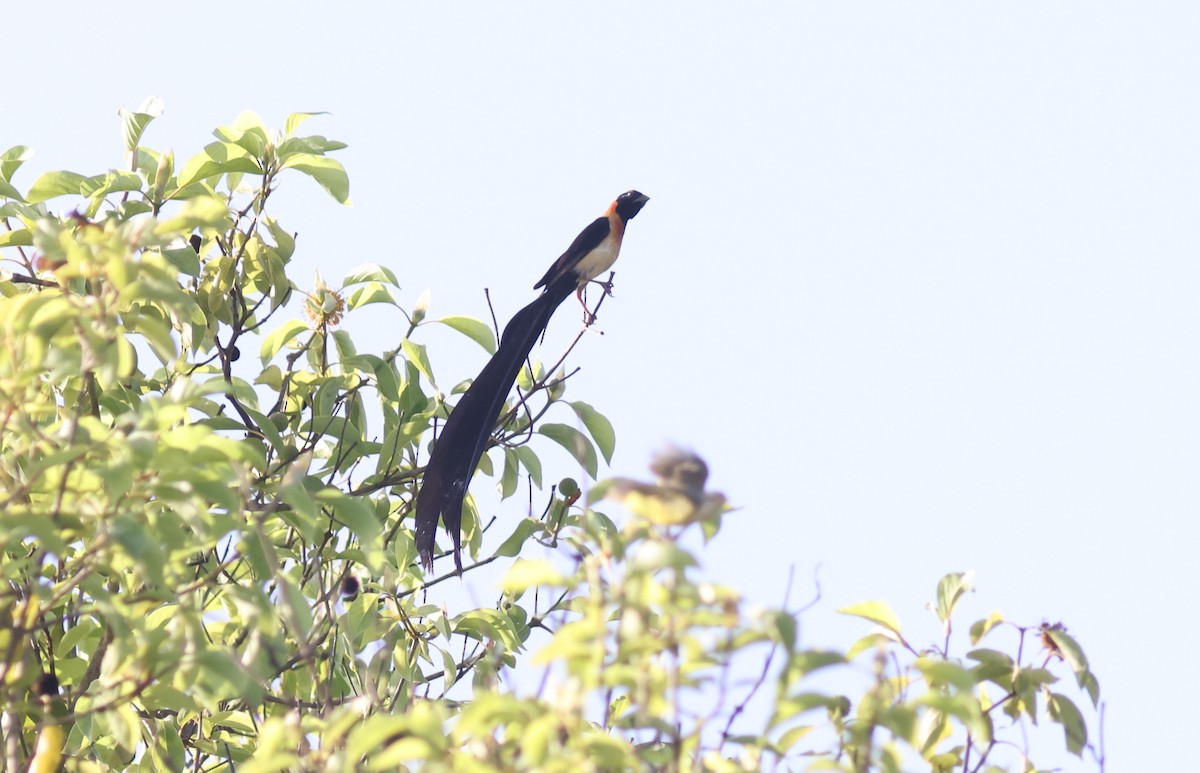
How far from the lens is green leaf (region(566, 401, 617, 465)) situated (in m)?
3.94

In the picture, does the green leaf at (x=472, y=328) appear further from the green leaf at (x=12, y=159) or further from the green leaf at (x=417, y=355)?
the green leaf at (x=12, y=159)

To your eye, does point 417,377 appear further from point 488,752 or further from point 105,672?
point 488,752

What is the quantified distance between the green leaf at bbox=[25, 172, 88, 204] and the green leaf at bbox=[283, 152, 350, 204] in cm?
55

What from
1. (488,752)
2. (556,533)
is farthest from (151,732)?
(488,752)

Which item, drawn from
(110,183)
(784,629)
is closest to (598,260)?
(110,183)

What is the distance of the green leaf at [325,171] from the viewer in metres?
3.69

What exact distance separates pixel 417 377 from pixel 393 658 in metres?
0.86

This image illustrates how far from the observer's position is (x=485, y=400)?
3695 mm

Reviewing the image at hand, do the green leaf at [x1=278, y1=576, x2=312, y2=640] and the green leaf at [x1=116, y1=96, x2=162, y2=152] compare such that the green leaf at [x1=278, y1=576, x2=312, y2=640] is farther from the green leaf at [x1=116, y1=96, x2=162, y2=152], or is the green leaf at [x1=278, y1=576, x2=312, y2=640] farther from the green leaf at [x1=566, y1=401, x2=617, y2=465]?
the green leaf at [x1=116, y1=96, x2=162, y2=152]

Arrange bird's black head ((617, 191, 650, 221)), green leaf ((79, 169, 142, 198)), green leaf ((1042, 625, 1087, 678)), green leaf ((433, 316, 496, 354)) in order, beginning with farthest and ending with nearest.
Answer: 1. bird's black head ((617, 191, 650, 221))
2. green leaf ((433, 316, 496, 354))
3. green leaf ((79, 169, 142, 198))
4. green leaf ((1042, 625, 1087, 678))

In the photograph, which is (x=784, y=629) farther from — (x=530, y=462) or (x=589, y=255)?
(x=589, y=255)

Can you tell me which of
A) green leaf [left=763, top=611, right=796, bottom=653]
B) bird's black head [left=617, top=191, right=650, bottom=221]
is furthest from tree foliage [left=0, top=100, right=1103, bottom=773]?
bird's black head [left=617, top=191, right=650, bottom=221]

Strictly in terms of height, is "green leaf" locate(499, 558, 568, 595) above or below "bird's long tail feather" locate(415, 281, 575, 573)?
below

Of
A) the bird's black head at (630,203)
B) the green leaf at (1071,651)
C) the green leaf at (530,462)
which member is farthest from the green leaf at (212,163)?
the green leaf at (1071,651)
